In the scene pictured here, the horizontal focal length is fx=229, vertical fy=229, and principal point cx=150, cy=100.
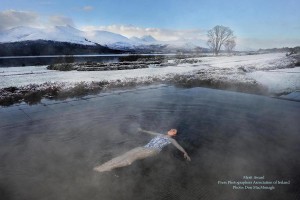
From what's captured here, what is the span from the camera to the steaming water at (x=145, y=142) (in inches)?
219

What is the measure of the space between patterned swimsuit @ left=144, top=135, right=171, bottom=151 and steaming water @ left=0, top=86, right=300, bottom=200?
0.96 feet

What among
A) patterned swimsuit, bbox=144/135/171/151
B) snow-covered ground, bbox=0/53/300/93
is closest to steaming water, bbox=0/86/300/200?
patterned swimsuit, bbox=144/135/171/151

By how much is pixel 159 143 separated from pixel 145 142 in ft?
2.74

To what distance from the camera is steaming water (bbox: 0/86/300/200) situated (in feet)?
18.3

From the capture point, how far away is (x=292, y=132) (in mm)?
9203

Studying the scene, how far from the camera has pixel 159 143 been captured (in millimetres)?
7691

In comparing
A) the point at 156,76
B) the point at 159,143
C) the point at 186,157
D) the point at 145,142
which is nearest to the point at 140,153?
the point at 159,143

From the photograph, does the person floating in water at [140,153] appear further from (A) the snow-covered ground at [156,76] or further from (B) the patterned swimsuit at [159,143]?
(A) the snow-covered ground at [156,76]

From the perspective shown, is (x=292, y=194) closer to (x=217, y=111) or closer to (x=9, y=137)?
(x=217, y=111)

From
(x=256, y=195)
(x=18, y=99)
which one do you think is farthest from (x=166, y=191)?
(x=18, y=99)

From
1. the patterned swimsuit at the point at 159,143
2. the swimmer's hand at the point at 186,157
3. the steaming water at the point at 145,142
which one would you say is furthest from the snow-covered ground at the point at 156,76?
the swimmer's hand at the point at 186,157

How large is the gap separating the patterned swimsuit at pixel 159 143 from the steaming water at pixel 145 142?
293 mm

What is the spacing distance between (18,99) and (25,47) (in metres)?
137

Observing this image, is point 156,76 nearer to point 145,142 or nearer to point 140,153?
point 145,142
